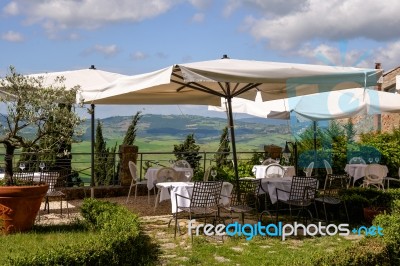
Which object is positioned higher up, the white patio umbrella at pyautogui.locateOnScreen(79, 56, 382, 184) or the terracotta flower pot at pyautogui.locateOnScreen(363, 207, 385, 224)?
the white patio umbrella at pyautogui.locateOnScreen(79, 56, 382, 184)

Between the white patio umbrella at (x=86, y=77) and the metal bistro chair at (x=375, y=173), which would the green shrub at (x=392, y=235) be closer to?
the white patio umbrella at (x=86, y=77)

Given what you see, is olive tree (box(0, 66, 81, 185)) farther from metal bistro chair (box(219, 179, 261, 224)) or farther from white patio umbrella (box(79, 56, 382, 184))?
metal bistro chair (box(219, 179, 261, 224))

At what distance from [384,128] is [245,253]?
1736 centimetres

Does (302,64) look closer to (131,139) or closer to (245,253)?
(245,253)

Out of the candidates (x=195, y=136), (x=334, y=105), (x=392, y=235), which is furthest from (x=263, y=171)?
(x=392, y=235)

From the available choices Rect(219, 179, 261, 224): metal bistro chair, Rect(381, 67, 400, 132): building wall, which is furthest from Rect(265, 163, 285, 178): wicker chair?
Rect(381, 67, 400, 132): building wall

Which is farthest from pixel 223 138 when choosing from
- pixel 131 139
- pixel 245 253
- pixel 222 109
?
pixel 245 253

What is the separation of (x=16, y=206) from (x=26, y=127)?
1.15 metres

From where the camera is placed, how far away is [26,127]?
7.39 m

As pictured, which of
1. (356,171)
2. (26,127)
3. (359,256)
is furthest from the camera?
(356,171)

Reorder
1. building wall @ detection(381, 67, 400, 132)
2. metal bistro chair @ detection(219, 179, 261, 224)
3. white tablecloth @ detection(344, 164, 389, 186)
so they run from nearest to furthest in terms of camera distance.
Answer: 1. metal bistro chair @ detection(219, 179, 261, 224)
2. white tablecloth @ detection(344, 164, 389, 186)
3. building wall @ detection(381, 67, 400, 132)

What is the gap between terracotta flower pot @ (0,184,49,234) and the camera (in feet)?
23.0

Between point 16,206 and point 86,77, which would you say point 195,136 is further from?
point 16,206

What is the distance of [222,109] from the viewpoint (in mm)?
12227
